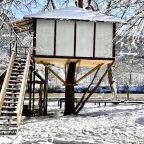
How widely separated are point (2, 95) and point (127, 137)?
19.9 feet

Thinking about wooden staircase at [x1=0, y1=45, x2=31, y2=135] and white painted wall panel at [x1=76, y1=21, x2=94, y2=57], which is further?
white painted wall panel at [x1=76, y1=21, x2=94, y2=57]

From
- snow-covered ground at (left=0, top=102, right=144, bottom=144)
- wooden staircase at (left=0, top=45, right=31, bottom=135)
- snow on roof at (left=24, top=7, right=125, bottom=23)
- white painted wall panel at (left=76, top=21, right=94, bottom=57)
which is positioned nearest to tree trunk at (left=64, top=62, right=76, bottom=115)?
white painted wall panel at (left=76, top=21, right=94, bottom=57)

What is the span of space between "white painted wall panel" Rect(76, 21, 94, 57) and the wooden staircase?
2.87 m

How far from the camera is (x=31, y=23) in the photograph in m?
24.5

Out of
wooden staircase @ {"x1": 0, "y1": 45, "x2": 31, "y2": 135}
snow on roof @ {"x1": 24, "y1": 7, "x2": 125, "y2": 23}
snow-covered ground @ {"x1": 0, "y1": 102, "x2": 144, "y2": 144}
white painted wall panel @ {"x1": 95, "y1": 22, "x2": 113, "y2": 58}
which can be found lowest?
snow-covered ground @ {"x1": 0, "y1": 102, "x2": 144, "y2": 144}

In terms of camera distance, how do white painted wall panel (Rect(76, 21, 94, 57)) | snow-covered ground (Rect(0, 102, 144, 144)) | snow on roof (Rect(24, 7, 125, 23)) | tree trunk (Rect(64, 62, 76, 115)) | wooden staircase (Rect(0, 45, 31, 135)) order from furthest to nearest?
tree trunk (Rect(64, 62, 76, 115)) < white painted wall panel (Rect(76, 21, 94, 57)) < snow on roof (Rect(24, 7, 125, 23)) < wooden staircase (Rect(0, 45, 31, 135)) < snow-covered ground (Rect(0, 102, 144, 144))

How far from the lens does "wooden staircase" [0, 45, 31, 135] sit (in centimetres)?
1675

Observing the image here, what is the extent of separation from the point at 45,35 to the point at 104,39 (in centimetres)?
322

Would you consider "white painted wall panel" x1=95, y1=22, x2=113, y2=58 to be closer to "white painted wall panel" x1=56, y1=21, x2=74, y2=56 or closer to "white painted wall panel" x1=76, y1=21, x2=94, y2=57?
"white painted wall panel" x1=76, y1=21, x2=94, y2=57

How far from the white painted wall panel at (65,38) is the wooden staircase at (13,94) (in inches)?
72.9

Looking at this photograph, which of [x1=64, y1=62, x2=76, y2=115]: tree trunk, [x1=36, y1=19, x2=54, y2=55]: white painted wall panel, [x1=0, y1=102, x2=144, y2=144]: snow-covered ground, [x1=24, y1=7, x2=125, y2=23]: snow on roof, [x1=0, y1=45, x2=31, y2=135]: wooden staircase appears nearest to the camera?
[x1=0, y1=102, x2=144, y2=144]: snow-covered ground

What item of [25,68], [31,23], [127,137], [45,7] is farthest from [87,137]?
[45,7]

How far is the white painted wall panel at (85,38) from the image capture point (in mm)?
23391

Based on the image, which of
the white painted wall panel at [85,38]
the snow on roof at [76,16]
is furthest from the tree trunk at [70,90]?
the snow on roof at [76,16]
